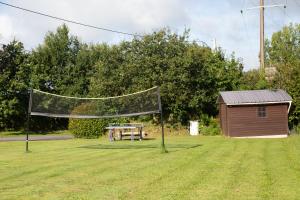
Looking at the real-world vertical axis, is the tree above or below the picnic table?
above

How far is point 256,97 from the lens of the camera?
97.3ft

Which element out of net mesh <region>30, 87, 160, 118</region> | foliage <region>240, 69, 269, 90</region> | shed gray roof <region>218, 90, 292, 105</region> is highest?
foliage <region>240, 69, 269, 90</region>

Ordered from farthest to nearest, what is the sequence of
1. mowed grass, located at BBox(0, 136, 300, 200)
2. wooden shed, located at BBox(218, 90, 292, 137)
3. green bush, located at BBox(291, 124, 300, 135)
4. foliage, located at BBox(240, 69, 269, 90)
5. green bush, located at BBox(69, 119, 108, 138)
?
foliage, located at BBox(240, 69, 269, 90) < green bush, located at BBox(291, 124, 300, 135) < green bush, located at BBox(69, 119, 108, 138) < wooden shed, located at BBox(218, 90, 292, 137) < mowed grass, located at BBox(0, 136, 300, 200)

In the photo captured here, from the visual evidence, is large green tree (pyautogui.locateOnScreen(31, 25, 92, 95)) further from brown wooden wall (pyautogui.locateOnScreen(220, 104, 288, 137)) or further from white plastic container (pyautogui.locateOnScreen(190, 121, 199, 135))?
brown wooden wall (pyautogui.locateOnScreen(220, 104, 288, 137))

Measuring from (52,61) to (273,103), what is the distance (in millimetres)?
23546

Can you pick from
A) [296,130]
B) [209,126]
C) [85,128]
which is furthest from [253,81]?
[85,128]

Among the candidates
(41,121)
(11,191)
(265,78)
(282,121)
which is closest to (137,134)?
(282,121)

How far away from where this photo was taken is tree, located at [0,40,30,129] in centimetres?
3563

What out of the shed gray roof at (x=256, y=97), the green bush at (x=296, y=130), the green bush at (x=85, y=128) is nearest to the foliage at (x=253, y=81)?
the shed gray roof at (x=256, y=97)

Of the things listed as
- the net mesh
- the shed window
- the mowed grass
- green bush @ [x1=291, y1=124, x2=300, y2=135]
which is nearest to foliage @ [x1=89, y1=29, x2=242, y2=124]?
the shed window

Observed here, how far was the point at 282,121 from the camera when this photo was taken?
96.5 feet

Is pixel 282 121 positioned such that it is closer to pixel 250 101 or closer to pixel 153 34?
pixel 250 101

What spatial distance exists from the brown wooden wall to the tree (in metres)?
17.4

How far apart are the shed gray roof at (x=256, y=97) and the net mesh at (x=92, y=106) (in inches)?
333
